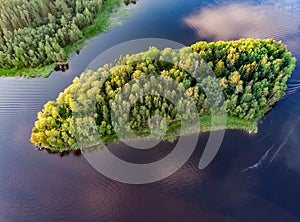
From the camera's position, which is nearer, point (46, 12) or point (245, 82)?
point (245, 82)

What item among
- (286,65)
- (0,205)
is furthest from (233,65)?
(0,205)

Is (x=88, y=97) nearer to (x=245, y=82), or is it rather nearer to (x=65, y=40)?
(x=65, y=40)

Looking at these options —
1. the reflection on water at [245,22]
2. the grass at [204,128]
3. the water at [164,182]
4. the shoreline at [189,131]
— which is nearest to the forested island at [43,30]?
the water at [164,182]

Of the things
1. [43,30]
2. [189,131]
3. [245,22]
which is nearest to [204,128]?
[189,131]

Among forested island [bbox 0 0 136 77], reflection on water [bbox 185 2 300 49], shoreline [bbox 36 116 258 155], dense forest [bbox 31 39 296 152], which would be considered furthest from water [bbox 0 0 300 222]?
reflection on water [bbox 185 2 300 49]

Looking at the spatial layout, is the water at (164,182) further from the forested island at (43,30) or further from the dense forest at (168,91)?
the forested island at (43,30)

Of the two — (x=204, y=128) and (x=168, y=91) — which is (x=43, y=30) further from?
(x=204, y=128)

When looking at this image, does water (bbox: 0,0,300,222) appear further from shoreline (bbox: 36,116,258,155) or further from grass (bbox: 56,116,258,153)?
grass (bbox: 56,116,258,153)

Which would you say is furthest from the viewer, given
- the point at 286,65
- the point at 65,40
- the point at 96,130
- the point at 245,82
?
the point at 65,40
